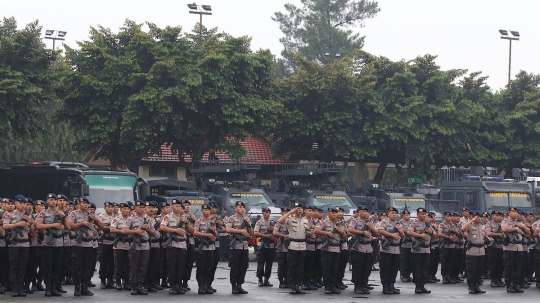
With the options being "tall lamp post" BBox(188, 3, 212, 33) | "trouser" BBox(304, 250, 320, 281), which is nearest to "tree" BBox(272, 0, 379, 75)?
"tall lamp post" BBox(188, 3, 212, 33)

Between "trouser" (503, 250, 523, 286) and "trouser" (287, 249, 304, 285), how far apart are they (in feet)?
13.1

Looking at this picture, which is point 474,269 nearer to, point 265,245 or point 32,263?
point 265,245

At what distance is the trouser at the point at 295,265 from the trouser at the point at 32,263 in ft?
13.9

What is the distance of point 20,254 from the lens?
1491 cm

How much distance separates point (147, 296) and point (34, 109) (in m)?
18.0

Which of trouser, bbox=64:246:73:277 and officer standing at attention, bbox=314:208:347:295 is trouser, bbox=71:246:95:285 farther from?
officer standing at attention, bbox=314:208:347:295

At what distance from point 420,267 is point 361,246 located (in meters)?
→ 1.39

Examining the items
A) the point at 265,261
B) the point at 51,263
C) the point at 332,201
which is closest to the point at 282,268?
the point at 265,261

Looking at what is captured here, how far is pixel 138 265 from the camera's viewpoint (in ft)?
51.8

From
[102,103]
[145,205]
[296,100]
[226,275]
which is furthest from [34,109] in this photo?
[145,205]

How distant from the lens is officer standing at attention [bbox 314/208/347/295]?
1644 cm

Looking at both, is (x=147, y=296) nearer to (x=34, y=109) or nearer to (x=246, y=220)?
(x=246, y=220)

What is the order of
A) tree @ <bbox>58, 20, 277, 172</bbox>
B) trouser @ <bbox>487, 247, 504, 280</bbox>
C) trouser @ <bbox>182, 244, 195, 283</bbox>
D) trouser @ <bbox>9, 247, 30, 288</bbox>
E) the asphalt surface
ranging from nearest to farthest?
trouser @ <bbox>9, 247, 30, 288</bbox>, the asphalt surface, trouser @ <bbox>182, 244, 195, 283</bbox>, trouser @ <bbox>487, 247, 504, 280</bbox>, tree @ <bbox>58, 20, 277, 172</bbox>

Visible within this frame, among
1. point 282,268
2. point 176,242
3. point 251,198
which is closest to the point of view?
point 176,242
